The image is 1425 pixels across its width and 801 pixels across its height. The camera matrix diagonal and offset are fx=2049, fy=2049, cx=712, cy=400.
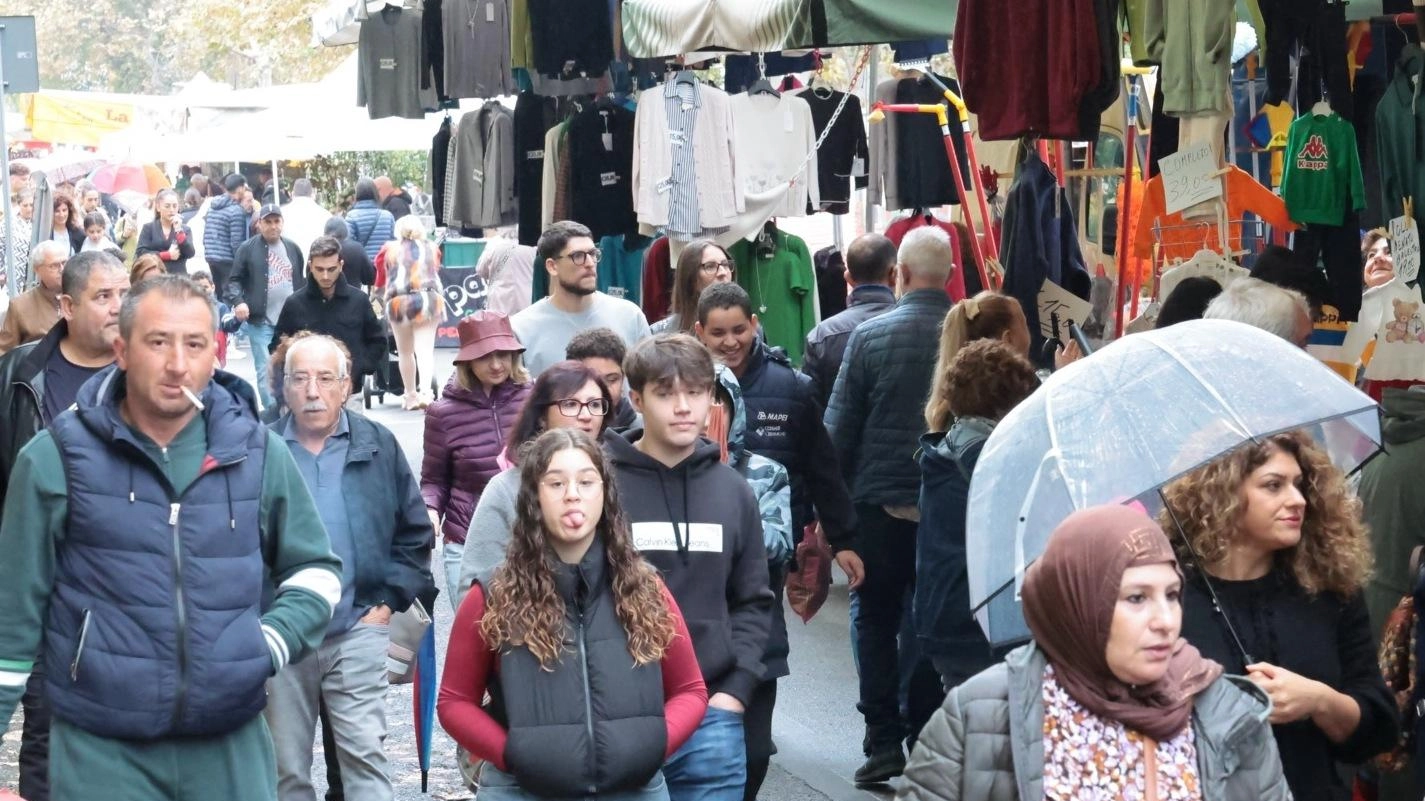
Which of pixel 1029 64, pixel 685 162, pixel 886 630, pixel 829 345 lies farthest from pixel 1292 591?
pixel 685 162

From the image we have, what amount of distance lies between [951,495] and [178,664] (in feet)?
9.74

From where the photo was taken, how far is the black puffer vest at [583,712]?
15.9ft

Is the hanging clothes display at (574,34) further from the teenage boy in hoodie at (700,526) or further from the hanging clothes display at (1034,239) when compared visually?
the teenage boy in hoodie at (700,526)

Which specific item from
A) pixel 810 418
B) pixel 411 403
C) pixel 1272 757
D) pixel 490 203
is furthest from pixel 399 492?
pixel 411 403

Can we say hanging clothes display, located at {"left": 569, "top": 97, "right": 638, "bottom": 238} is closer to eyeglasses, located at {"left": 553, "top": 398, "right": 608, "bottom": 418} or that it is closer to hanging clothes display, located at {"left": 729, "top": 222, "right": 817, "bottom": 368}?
hanging clothes display, located at {"left": 729, "top": 222, "right": 817, "bottom": 368}

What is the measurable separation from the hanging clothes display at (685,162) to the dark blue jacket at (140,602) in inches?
285

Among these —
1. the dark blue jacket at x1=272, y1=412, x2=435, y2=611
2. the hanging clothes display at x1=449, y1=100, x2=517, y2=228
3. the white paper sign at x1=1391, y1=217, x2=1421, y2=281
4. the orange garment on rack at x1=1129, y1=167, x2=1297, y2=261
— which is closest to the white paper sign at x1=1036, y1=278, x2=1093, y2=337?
the orange garment on rack at x1=1129, y1=167, x2=1297, y2=261

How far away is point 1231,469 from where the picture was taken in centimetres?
459

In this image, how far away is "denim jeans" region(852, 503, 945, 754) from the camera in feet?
27.5

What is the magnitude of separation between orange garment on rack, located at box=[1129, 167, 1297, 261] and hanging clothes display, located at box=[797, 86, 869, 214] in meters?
4.18

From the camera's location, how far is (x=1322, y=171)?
8016mm

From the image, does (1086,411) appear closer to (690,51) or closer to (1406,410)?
(1406,410)

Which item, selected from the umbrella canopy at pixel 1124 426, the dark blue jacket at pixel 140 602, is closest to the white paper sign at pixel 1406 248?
the umbrella canopy at pixel 1124 426

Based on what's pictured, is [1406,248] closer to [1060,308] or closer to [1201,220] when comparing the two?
[1201,220]
